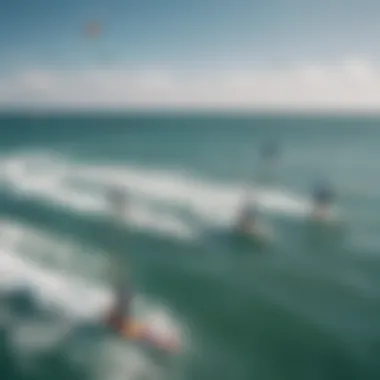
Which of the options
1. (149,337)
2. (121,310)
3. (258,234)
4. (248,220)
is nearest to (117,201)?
(248,220)

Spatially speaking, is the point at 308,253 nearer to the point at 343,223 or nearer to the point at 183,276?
the point at 343,223

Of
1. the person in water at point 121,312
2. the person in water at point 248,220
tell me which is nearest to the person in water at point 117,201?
the person in water at point 248,220

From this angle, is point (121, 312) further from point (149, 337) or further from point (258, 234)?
point (258, 234)

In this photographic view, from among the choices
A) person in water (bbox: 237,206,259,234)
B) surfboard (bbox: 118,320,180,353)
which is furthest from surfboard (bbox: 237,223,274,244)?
surfboard (bbox: 118,320,180,353)

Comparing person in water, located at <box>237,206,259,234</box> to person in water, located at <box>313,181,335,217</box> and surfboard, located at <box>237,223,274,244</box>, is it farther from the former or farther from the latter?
person in water, located at <box>313,181,335,217</box>

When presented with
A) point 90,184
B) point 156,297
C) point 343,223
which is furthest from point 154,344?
point 90,184
